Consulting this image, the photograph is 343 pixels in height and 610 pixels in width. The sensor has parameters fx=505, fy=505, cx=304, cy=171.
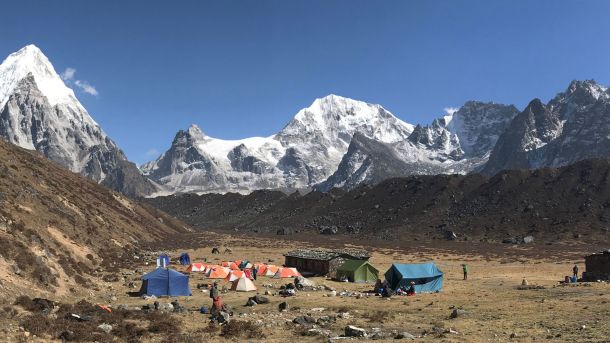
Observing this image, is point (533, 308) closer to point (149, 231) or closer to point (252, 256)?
point (252, 256)

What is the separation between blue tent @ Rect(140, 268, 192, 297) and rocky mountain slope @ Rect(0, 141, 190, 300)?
4.33 meters

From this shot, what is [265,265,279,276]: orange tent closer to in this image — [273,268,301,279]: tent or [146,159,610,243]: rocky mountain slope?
[273,268,301,279]: tent

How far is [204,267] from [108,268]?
1200 centimetres

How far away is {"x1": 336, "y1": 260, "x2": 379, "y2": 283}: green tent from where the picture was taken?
169ft

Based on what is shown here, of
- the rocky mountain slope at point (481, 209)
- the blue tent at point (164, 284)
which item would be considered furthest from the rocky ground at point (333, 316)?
the rocky mountain slope at point (481, 209)

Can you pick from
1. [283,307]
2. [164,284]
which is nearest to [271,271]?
[164,284]

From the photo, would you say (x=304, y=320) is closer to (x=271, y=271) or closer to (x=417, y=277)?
(x=417, y=277)

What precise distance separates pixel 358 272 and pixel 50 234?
94.4 feet

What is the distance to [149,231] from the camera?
95.4 m

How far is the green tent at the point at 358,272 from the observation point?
51406 millimetres

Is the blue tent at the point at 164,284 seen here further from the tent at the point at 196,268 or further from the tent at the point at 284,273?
the tent at the point at 196,268

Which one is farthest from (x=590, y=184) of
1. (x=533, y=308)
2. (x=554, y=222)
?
(x=533, y=308)

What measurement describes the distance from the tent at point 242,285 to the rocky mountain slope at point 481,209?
336 ft

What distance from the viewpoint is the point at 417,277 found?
140ft
